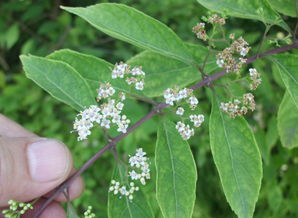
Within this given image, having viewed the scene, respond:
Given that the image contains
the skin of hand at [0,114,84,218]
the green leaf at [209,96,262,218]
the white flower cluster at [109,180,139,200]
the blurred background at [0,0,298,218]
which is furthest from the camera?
the blurred background at [0,0,298,218]

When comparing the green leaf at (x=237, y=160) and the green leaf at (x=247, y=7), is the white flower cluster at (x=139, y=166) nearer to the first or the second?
the green leaf at (x=237, y=160)

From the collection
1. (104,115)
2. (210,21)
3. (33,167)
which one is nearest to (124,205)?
(104,115)

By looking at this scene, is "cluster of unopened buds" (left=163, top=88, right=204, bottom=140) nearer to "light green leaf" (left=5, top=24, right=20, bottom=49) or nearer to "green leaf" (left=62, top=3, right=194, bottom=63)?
"green leaf" (left=62, top=3, right=194, bottom=63)

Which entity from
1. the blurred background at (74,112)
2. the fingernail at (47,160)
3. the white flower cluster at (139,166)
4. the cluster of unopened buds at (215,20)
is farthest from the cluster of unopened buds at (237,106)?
the blurred background at (74,112)

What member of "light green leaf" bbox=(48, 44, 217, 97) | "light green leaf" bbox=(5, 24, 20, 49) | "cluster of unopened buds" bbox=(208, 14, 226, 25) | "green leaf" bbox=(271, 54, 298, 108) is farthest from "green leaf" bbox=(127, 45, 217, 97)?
"light green leaf" bbox=(5, 24, 20, 49)

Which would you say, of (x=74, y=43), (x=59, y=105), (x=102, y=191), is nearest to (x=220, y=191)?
(x=102, y=191)

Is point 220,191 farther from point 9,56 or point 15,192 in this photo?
point 9,56
